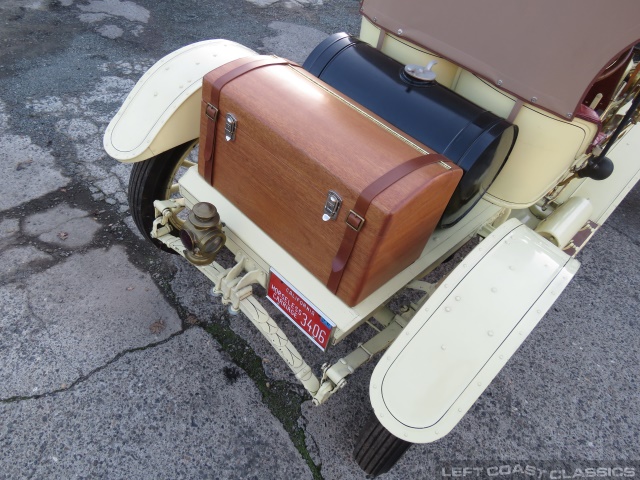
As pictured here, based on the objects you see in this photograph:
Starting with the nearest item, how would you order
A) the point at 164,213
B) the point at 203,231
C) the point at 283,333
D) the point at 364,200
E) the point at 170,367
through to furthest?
1. the point at 364,200
2. the point at 203,231
3. the point at 283,333
4. the point at 164,213
5. the point at 170,367

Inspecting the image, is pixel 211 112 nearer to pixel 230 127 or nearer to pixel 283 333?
pixel 230 127

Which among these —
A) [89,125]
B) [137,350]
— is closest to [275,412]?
[137,350]

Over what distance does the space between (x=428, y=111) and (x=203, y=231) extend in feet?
3.19

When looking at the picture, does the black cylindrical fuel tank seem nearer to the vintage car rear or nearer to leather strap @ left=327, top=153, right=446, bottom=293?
the vintage car rear

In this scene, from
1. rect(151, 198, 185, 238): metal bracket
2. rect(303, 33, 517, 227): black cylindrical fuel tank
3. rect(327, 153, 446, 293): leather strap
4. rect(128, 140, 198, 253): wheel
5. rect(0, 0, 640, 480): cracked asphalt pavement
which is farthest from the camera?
rect(128, 140, 198, 253): wheel

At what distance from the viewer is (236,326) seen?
2.38 m

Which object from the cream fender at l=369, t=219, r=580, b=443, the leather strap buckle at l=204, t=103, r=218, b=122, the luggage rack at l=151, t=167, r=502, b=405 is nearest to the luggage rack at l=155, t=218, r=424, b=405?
the luggage rack at l=151, t=167, r=502, b=405

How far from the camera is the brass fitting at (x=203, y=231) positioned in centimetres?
163

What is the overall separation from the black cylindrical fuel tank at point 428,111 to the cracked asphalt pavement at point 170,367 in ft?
3.66

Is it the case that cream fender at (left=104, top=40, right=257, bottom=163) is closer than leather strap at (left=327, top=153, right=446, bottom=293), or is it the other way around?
leather strap at (left=327, top=153, right=446, bottom=293)

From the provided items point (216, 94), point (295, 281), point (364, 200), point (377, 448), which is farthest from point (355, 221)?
point (377, 448)

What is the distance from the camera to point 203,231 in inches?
65.3

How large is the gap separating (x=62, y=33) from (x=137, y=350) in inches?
143

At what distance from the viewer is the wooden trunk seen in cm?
140
